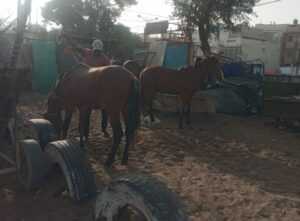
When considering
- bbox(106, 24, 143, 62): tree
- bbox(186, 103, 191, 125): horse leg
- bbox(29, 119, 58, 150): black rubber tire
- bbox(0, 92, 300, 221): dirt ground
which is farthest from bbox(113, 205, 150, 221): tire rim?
bbox(106, 24, 143, 62): tree

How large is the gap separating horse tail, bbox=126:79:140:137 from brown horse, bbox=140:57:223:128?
371cm

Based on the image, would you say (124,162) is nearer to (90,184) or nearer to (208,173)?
(208,173)

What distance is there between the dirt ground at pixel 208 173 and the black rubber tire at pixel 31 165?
0.39ft

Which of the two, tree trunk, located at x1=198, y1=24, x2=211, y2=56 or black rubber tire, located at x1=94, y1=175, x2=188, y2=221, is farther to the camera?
tree trunk, located at x1=198, y1=24, x2=211, y2=56

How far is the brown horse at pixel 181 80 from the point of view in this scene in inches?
372

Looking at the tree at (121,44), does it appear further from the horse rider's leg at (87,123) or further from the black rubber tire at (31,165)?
the black rubber tire at (31,165)

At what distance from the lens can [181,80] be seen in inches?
372

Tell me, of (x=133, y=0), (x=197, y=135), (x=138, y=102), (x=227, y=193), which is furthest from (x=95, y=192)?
(x=133, y=0)

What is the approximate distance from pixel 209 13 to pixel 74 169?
71.2ft

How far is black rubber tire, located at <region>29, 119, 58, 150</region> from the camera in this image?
4.94 m

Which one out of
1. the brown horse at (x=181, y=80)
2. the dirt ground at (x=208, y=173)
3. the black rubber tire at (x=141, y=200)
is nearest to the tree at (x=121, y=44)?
the brown horse at (x=181, y=80)

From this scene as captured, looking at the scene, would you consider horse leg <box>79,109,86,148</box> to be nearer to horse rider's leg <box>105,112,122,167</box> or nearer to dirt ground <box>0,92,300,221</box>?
dirt ground <box>0,92,300,221</box>

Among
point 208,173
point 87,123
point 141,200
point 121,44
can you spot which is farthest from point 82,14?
point 141,200

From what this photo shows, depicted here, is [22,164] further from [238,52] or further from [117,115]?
[238,52]
